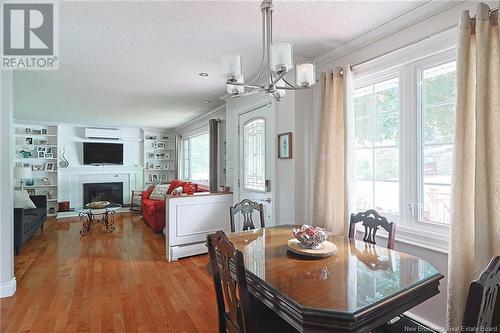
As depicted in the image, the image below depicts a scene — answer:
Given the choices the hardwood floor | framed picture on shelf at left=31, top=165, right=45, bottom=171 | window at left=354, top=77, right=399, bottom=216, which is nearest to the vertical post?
the hardwood floor

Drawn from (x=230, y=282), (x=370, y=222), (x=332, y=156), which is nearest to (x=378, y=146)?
(x=332, y=156)

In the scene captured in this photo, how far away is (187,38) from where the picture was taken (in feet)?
7.81

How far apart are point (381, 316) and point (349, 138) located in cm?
168

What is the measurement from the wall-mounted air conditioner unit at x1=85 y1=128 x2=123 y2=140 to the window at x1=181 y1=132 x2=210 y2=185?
1.92 metres

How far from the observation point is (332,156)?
2621 mm

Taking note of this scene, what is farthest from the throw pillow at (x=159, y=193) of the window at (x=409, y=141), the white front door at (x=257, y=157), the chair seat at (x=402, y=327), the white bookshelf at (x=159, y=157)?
the chair seat at (x=402, y=327)

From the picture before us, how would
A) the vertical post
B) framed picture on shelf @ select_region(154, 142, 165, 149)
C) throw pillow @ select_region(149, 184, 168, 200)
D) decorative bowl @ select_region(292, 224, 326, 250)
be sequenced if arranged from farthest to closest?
framed picture on shelf @ select_region(154, 142, 165, 149), throw pillow @ select_region(149, 184, 168, 200), the vertical post, decorative bowl @ select_region(292, 224, 326, 250)

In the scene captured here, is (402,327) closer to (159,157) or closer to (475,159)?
(475,159)

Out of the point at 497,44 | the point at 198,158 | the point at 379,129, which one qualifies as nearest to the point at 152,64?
the point at 379,129

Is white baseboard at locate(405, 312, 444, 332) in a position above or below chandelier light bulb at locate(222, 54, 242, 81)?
below

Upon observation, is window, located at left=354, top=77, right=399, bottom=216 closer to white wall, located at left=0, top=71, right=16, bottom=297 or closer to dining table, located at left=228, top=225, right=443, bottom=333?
dining table, located at left=228, top=225, right=443, bottom=333

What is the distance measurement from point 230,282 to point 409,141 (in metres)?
1.84

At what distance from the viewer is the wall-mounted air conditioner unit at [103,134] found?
280 inches

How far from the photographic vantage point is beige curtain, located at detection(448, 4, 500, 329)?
5.01 feet
